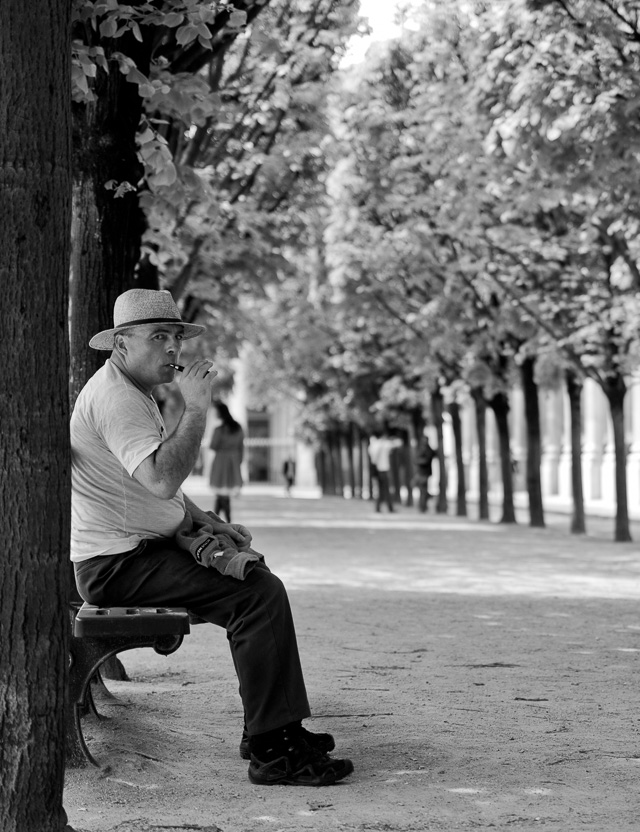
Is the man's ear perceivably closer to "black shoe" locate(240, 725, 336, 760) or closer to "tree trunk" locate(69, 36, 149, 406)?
"black shoe" locate(240, 725, 336, 760)

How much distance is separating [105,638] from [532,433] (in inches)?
833

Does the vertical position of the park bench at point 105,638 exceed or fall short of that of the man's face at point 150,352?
it falls short

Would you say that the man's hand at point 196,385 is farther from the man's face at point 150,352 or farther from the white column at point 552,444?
the white column at point 552,444

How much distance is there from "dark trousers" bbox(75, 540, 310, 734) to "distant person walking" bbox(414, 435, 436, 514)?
30.2m

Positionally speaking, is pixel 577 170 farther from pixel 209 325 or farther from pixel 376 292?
pixel 376 292

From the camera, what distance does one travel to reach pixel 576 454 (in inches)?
918

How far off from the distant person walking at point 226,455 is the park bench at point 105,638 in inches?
627

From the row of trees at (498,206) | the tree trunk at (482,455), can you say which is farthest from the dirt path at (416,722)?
the tree trunk at (482,455)

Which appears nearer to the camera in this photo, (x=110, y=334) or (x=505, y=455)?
(x=110, y=334)

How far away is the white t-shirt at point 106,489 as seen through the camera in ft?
18.3

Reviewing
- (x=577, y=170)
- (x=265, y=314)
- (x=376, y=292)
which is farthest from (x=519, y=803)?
(x=265, y=314)

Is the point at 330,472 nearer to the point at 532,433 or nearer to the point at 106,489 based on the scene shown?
the point at 532,433

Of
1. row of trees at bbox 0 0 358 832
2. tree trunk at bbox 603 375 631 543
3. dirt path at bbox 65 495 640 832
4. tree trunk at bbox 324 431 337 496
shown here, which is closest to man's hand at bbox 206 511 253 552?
dirt path at bbox 65 495 640 832

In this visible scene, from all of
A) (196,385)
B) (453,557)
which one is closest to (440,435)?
(453,557)
